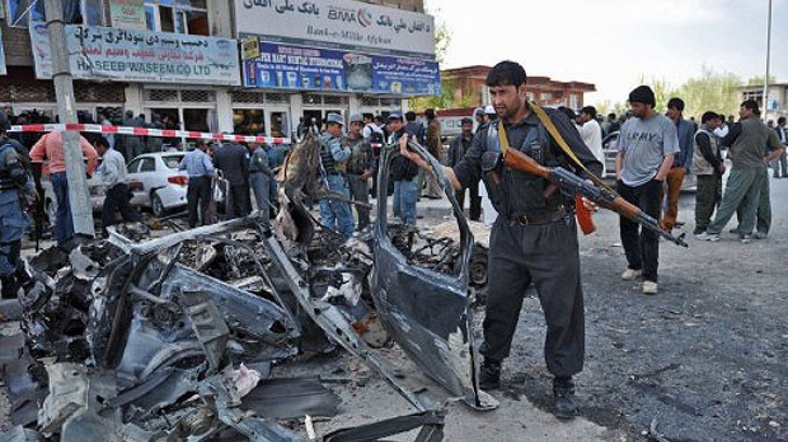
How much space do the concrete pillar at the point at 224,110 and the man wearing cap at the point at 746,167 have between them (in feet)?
44.8

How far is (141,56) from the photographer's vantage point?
566 inches

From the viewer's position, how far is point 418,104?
3628 centimetres

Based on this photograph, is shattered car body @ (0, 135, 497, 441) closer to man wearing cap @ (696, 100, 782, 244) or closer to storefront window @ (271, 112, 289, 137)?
man wearing cap @ (696, 100, 782, 244)

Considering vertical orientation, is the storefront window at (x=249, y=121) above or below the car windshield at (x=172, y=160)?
above

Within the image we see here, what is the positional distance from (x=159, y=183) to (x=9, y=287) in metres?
5.13

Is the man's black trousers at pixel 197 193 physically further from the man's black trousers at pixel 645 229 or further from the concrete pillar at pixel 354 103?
the concrete pillar at pixel 354 103

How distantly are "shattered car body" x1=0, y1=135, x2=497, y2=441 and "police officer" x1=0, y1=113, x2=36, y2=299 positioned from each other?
1.67 m

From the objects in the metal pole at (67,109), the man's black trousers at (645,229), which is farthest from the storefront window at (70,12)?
the man's black trousers at (645,229)

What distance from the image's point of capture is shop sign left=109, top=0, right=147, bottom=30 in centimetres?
1448

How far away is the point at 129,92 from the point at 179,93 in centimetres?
146

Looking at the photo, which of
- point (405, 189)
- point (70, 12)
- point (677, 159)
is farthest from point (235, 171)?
point (70, 12)

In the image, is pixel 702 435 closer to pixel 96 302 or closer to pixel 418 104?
pixel 96 302

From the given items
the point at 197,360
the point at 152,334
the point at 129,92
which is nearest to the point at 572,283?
the point at 197,360

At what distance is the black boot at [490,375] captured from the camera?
3389mm
